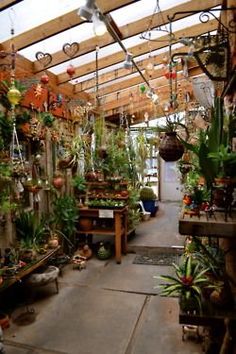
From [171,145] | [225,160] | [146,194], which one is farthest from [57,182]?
[146,194]

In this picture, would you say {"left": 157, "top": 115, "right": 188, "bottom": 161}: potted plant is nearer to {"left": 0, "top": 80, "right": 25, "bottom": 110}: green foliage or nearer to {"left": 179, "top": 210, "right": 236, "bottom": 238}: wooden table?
{"left": 179, "top": 210, "right": 236, "bottom": 238}: wooden table

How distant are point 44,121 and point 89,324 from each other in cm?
253

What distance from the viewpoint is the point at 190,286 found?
1.95 metres

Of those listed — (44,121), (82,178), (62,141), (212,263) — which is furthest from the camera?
(82,178)

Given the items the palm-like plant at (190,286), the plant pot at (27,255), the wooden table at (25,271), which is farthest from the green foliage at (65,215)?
the palm-like plant at (190,286)

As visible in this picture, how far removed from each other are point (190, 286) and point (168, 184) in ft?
25.5

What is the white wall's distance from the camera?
9531mm

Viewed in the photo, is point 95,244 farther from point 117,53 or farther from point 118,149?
point 117,53

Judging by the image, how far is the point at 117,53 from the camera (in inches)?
167

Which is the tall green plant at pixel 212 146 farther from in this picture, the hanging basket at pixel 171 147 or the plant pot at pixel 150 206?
the plant pot at pixel 150 206

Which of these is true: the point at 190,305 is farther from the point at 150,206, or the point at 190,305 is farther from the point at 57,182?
the point at 150,206

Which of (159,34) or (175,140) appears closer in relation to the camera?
(175,140)

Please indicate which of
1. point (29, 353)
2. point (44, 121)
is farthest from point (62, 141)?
point (29, 353)

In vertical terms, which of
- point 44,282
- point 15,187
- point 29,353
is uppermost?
point 15,187
